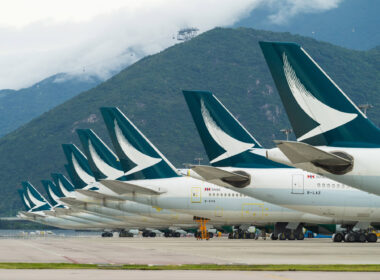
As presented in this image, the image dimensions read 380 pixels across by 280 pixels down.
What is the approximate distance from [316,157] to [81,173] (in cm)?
5200

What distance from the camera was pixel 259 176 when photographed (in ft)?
133

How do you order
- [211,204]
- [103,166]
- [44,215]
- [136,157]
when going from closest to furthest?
1. [136,157]
2. [211,204]
3. [103,166]
4. [44,215]

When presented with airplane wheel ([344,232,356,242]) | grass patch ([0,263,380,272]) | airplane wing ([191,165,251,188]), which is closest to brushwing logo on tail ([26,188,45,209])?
airplane wheel ([344,232,356,242])

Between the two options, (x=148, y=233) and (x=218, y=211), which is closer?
(x=218, y=211)

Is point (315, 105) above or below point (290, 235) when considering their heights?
above

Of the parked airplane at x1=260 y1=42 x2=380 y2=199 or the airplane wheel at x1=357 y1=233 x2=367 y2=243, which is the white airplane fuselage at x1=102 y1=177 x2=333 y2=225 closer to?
the airplane wheel at x1=357 y1=233 x2=367 y2=243

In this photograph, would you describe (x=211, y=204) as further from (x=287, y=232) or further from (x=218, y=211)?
(x=287, y=232)

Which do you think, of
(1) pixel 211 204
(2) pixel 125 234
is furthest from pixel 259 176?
(2) pixel 125 234

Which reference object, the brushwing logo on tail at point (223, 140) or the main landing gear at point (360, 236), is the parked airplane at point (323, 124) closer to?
the brushwing logo on tail at point (223, 140)

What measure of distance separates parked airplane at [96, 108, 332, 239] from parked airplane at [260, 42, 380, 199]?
23.3 metres

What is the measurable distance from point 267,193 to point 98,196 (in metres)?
21.7

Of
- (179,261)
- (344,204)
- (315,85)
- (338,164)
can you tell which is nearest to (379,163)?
(338,164)

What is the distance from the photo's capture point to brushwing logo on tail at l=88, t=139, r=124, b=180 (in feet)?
210

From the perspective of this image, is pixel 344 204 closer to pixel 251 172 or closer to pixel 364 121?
pixel 251 172
